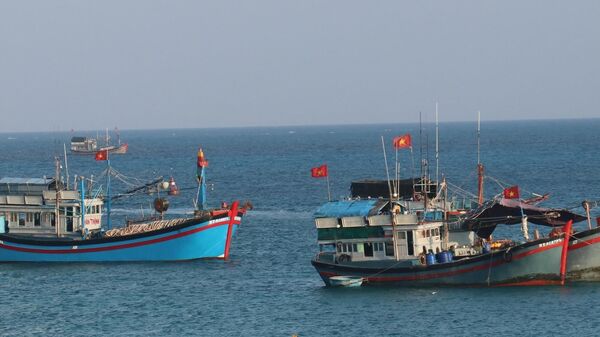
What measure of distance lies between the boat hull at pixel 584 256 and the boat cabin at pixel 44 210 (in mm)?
33129

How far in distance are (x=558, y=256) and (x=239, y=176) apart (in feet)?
392

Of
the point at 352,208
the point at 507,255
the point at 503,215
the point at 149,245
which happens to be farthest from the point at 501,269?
the point at 149,245

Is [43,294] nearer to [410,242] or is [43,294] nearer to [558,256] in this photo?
[410,242]

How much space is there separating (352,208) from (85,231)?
2171 centimetres

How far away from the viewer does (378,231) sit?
72562 mm

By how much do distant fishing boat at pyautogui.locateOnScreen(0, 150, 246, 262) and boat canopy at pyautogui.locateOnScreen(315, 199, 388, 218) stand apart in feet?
44.0

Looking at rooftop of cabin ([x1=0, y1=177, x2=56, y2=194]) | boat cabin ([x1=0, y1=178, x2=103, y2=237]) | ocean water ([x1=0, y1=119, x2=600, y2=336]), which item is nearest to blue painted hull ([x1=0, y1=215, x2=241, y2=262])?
ocean water ([x1=0, y1=119, x2=600, y2=336])

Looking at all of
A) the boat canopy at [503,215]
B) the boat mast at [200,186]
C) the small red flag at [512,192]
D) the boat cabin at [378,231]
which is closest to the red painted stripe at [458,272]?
the boat cabin at [378,231]

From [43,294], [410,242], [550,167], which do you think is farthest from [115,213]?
[550,167]

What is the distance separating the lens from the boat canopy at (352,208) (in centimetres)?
7388

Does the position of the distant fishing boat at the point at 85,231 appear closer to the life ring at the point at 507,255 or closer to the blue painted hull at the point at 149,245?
the blue painted hull at the point at 149,245

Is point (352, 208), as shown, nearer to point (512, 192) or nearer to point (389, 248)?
point (389, 248)

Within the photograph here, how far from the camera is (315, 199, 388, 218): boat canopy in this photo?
242ft

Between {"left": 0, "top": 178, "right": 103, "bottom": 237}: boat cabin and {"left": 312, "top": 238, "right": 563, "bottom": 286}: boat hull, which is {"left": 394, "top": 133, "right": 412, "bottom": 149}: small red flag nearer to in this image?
{"left": 312, "top": 238, "right": 563, "bottom": 286}: boat hull
